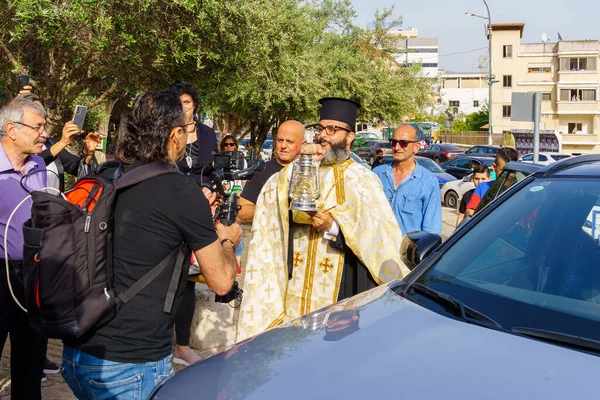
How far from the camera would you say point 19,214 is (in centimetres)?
371

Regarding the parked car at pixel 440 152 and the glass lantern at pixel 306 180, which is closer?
the glass lantern at pixel 306 180

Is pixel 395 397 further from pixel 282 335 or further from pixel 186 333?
pixel 186 333

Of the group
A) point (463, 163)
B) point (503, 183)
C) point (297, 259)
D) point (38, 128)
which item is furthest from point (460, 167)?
point (38, 128)

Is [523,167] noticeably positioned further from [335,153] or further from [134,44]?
[134,44]


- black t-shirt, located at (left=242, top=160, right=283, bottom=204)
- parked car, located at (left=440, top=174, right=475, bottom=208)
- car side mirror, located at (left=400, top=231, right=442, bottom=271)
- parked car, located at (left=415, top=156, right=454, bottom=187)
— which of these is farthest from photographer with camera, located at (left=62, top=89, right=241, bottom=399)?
parked car, located at (left=415, top=156, right=454, bottom=187)

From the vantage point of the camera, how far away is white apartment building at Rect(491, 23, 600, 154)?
65.7m

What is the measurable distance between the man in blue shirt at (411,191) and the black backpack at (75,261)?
2.96 m

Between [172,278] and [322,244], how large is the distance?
61.7 inches

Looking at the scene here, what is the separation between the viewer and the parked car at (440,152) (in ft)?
134

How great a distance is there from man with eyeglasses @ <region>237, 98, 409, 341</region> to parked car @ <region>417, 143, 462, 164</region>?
37.1 m

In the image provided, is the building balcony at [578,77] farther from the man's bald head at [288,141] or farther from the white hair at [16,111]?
the white hair at [16,111]

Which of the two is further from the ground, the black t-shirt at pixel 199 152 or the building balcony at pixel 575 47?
the building balcony at pixel 575 47

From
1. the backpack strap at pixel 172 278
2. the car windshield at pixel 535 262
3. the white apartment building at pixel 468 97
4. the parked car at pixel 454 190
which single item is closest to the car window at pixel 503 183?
the car windshield at pixel 535 262

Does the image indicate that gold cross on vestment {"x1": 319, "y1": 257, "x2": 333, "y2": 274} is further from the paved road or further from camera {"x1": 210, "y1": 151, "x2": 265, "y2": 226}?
the paved road
